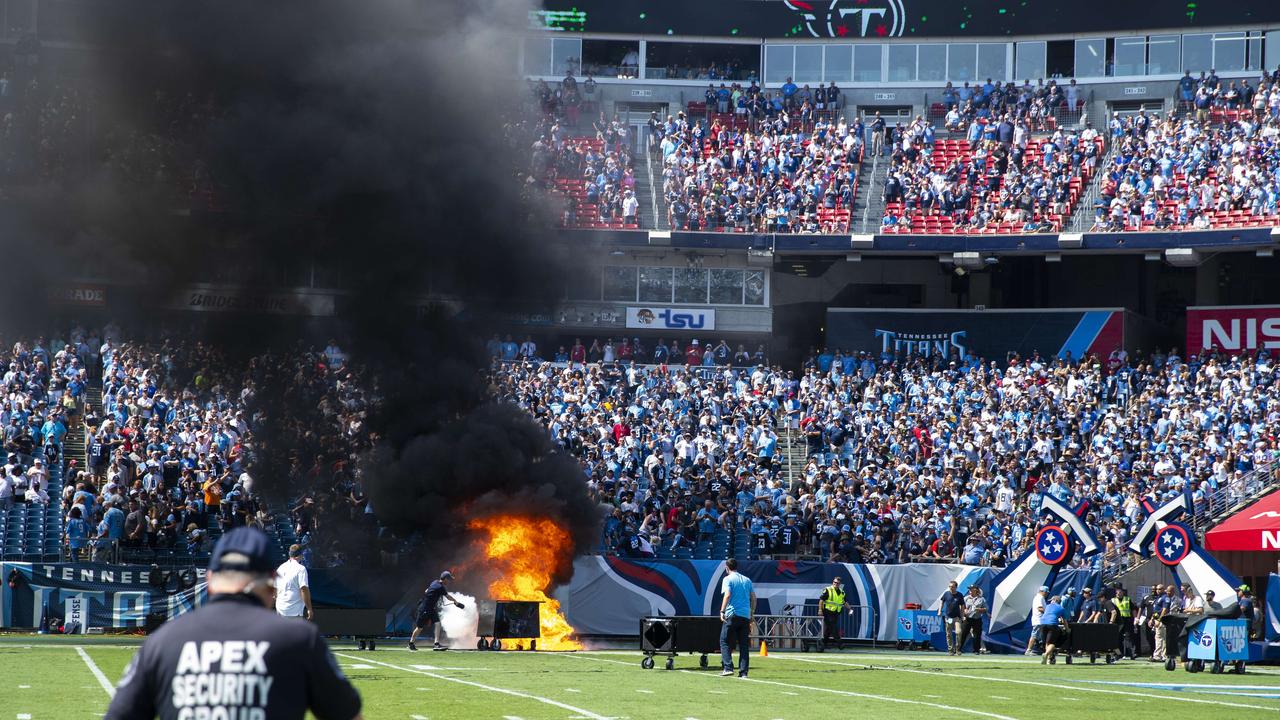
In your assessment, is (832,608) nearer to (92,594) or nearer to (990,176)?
(92,594)

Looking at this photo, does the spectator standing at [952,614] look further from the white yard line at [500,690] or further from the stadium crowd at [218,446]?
the white yard line at [500,690]

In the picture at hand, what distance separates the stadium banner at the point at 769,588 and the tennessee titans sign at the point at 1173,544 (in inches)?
194

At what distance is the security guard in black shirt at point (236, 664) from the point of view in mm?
4711

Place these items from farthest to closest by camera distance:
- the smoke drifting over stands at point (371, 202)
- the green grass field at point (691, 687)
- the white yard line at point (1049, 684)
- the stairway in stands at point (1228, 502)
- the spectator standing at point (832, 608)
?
the stairway in stands at point (1228, 502) → the smoke drifting over stands at point (371, 202) → the spectator standing at point (832, 608) → the white yard line at point (1049, 684) → the green grass field at point (691, 687)

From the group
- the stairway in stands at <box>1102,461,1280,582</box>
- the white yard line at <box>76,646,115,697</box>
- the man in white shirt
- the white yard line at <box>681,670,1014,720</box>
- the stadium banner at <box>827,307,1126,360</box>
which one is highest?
the stadium banner at <box>827,307,1126,360</box>

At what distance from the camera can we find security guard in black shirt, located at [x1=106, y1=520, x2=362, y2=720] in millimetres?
4711

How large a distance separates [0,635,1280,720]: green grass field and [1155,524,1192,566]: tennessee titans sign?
1.82 metres

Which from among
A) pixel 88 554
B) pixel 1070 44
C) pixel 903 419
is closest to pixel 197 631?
pixel 88 554

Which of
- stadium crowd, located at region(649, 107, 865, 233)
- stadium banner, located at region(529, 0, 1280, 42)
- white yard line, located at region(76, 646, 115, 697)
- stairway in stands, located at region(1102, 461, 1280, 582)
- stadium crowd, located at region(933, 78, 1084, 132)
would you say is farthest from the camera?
stadium banner, located at region(529, 0, 1280, 42)

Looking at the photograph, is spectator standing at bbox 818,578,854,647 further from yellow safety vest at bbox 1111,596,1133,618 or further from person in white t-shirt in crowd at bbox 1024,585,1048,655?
yellow safety vest at bbox 1111,596,1133,618

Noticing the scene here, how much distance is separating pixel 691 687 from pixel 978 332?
31282mm

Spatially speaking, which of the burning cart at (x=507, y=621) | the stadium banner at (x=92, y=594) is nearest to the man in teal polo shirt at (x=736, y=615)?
the burning cart at (x=507, y=621)

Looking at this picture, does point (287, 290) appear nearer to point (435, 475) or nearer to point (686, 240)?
point (435, 475)

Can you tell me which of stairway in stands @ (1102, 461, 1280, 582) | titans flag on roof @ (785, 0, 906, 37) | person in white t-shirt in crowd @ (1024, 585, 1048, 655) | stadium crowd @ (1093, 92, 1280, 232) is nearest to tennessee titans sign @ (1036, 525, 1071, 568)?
person in white t-shirt in crowd @ (1024, 585, 1048, 655)
